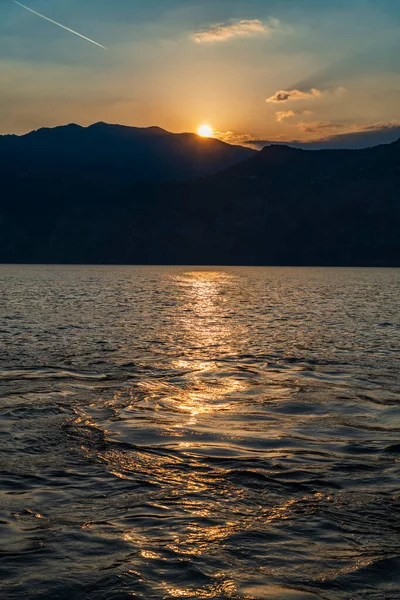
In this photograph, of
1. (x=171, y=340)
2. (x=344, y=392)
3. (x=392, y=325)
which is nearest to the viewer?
(x=344, y=392)

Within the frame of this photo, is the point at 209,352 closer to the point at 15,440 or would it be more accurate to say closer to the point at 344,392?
the point at 344,392

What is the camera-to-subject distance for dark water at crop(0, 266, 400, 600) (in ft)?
28.0

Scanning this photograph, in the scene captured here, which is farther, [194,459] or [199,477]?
[194,459]

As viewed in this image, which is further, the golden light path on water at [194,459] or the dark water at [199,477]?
the golden light path on water at [194,459]

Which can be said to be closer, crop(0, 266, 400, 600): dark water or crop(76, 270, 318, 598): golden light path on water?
crop(0, 266, 400, 600): dark water

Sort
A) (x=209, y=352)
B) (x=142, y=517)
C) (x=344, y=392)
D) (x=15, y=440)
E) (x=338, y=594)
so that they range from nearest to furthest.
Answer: (x=338, y=594), (x=142, y=517), (x=15, y=440), (x=344, y=392), (x=209, y=352)

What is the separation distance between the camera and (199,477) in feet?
40.4

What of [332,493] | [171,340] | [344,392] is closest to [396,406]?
[344,392]

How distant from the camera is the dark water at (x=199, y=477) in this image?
336 inches

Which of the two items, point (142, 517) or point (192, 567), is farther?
point (142, 517)

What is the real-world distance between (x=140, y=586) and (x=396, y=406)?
11927mm

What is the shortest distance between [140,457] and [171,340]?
21.3 m

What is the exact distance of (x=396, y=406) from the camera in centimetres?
1852

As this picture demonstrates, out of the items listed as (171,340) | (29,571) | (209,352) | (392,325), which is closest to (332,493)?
(29,571)
